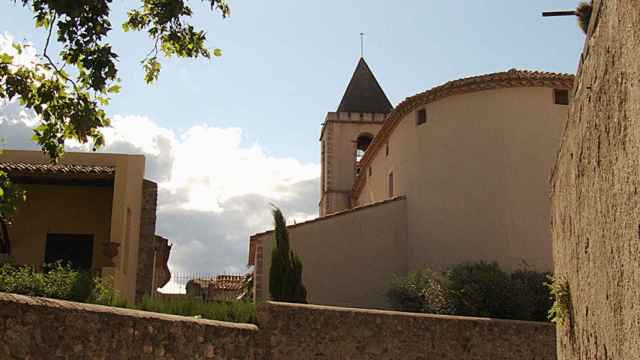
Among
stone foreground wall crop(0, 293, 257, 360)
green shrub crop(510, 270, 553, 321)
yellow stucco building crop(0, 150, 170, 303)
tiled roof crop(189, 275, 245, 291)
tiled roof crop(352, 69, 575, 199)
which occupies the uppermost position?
tiled roof crop(352, 69, 575, 199)

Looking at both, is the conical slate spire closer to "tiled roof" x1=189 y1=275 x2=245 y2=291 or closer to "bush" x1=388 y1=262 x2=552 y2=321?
"tiled roof" x1=189 y1=275 x2=245 y2=291

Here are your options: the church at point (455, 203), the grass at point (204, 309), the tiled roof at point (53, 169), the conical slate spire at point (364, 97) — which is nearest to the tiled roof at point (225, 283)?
the church at point (455, 203)

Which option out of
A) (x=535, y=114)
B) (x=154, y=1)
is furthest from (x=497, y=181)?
(x=154, y=1)

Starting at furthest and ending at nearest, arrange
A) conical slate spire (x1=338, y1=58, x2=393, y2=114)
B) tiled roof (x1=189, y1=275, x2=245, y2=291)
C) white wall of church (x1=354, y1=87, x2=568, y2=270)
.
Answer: conical slate spire (x1=338, y1=58, x2=393, y2=114), tiled roof (x1=189, y1=275, x2=245, y2=291), white wall of church (x1=354, y1=87, x2=568, y2=270)

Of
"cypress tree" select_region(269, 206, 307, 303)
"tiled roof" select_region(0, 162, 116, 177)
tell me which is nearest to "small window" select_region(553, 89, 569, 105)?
"cypress tree" select_region(269, 206, 307, 303)

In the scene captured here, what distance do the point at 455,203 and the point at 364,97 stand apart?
1734cm

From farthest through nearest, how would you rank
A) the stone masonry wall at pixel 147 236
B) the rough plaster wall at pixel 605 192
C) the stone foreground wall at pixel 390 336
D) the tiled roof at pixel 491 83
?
the tiled roof at pixel 491 83 → the stone masonry wall at pixel 147 236 → the stone foreground wall at pixel 390 336 → the rough plaster wall at pixel 605 192

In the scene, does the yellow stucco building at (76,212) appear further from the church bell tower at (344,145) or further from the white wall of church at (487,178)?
the church bell tower at (344,145)

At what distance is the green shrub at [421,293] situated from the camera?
20.4 metres

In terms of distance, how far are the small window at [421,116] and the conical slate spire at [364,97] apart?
45.6 feet

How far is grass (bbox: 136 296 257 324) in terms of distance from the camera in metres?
11.5

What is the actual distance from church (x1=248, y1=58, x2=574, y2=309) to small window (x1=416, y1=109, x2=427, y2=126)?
0.04 m

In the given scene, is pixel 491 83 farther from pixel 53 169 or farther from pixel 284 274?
pixel 53 169

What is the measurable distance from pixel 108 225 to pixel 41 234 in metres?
1.66
